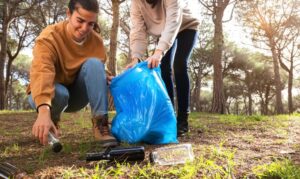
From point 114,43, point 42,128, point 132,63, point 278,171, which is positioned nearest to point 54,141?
point 42,128

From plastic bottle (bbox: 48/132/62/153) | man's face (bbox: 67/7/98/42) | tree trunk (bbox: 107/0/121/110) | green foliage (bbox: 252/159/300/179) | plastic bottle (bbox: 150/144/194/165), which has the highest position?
tree trunk (bbox: 107/0/121/110)

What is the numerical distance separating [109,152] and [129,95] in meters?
0.70

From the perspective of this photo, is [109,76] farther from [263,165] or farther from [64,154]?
[263,165]

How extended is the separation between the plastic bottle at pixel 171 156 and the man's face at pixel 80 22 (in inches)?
42.6

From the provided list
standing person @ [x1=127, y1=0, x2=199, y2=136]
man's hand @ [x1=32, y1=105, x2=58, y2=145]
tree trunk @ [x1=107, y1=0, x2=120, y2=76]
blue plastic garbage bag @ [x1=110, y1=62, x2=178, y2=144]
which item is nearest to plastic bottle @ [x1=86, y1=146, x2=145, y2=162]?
→ man's hand @ [x1=32, y1=105, x2=58, y2=145]

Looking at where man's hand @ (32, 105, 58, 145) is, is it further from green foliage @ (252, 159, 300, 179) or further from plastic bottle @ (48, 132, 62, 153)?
green foliage @ (252, 159, 300, 179)

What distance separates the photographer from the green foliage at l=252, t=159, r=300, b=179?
1.67 meters

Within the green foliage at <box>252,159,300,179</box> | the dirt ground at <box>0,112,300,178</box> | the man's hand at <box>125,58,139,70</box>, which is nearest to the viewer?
the green foliage at <box>252,159,300,179</box>

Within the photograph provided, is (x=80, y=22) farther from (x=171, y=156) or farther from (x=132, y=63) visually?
(x=171, y=156)

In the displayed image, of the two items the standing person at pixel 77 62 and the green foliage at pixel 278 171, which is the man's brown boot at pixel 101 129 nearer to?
the standing person at pixel 77 62

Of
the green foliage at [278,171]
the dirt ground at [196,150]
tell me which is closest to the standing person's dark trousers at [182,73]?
the dirt ground at [196,150]

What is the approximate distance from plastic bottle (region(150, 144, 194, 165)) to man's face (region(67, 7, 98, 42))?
3.55ft

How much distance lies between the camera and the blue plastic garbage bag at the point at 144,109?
2.55m

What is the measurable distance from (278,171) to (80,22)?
1647 mm
